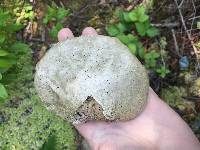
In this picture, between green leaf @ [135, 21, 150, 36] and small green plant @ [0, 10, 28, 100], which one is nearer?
small green plant @ [0, 10, 28, 100]

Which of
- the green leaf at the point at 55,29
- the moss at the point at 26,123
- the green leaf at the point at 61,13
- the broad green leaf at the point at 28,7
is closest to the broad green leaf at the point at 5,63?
the moss at the point at 26,123

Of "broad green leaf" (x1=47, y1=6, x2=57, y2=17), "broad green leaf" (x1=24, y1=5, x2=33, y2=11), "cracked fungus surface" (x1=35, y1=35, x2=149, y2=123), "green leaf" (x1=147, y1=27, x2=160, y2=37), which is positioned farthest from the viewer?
"broad green leaf" (x1=24, y1=5, x2=33, y2=11)

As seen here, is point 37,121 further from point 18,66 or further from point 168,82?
point 168,82

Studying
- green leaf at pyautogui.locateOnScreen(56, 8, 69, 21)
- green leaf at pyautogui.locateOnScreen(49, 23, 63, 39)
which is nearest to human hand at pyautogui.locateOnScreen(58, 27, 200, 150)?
green leaf at pyautogui.locateOnScreen(49, 23, 63, 39)

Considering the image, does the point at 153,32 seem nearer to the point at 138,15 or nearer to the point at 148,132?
the point at 138,15

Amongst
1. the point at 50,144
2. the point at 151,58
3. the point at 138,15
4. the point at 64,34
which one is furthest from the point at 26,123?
the point at 138,15

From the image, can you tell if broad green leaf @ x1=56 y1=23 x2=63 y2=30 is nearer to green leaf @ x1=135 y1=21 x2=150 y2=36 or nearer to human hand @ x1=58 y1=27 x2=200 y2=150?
green leaf @ x1=135 y1=21 x2=150 y2=36

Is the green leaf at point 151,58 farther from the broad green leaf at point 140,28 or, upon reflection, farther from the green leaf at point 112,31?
the green leaf at point 112,31
